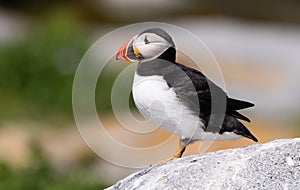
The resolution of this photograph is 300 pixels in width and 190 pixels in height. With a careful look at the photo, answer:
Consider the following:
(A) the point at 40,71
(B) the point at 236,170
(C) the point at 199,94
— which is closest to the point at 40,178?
(C) the point at 199,94

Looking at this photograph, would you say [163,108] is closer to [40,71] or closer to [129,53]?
[129,53]

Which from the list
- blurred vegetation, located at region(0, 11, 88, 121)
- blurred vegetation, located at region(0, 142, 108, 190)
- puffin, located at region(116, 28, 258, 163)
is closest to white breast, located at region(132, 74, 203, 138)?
puffin, located at region(116, 28, 258, 163)

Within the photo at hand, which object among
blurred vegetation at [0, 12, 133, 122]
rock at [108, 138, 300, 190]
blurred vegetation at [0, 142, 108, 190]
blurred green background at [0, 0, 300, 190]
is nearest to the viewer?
rock at [108, 138, 300, 190]

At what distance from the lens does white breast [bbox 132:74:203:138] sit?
5.59 metres

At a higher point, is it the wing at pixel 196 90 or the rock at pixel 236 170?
the wing at pixel 196 90

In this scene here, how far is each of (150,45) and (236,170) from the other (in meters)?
0.91

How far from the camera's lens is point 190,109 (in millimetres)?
5789

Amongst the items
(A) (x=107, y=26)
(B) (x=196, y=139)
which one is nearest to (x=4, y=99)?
(A) (x=107, y=26)

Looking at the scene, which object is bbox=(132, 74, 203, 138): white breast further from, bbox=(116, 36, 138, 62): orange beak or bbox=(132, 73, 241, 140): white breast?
bbox=(116, 36, 138, 62): orange beak

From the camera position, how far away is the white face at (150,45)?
5.39 metres

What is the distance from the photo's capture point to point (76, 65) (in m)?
17.1

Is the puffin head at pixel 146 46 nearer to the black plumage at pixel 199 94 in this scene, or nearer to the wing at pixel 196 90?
the black plumage at pixel 199 94

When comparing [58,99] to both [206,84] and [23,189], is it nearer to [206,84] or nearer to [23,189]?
[23,189]

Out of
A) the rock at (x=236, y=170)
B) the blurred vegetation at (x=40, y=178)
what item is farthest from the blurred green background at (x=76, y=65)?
the rock at (x=236, y=170)
